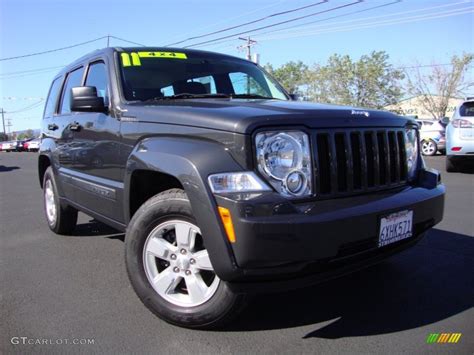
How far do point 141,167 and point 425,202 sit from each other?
192 centimetres

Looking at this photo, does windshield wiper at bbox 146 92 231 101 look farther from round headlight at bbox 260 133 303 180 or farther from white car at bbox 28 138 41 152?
white car at bbox 28 138 41 152

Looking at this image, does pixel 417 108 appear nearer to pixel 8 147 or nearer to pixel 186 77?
pixel 8 147

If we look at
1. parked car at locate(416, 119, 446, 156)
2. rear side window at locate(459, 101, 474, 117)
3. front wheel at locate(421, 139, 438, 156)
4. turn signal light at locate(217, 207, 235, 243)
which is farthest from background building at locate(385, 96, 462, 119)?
turn signal light at locate(217, 207, 235, 243)

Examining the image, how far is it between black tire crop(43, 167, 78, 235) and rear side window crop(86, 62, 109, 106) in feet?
4.55

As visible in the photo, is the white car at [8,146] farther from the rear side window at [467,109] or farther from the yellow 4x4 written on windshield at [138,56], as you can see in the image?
the yellow 4x4 written on windshield at [138,56]

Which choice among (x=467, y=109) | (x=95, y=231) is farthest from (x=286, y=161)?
(x=467, y=109)

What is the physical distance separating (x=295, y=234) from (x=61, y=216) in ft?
11.9

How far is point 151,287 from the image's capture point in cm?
291

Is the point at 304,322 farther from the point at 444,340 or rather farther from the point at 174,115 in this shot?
the point at 174,115

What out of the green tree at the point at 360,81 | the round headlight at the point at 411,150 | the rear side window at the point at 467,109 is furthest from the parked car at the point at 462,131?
the green tree at the point at 360,81

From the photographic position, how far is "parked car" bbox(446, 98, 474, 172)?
10.2m

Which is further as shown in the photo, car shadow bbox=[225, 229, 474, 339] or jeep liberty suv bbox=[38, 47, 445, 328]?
car shadow bbox=[225, 229, 474, 339]

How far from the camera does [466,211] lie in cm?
636

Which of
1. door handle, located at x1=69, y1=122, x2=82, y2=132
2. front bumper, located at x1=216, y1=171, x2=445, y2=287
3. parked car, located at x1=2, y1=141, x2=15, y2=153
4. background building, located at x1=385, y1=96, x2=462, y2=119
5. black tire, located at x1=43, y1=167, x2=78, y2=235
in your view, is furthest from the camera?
parked car, located at x1=2, y1=141, x2=15, y2=153
